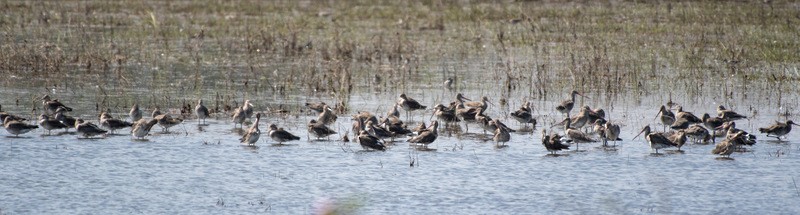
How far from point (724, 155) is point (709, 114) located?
422 cm

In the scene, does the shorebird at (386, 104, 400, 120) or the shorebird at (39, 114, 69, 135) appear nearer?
the shorebird at (39, 114, 69, 135)

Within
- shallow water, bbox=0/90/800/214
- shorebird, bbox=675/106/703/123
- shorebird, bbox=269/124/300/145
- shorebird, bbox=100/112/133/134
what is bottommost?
shallow water, bbox=0/90/800/214

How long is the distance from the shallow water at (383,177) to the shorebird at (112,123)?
18cm

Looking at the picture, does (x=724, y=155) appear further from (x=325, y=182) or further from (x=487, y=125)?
(x=325, y=182)

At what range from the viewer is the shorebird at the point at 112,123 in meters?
17.5

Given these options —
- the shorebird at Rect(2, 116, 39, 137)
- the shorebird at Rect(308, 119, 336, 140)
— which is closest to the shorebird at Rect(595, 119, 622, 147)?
the shorebird at Rect(308, 119, 336, 140)

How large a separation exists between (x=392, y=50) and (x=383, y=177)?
14.4 meters

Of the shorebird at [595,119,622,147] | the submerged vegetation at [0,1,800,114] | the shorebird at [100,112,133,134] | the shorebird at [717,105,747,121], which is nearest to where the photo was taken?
the shorebird at [595,119,622,147]

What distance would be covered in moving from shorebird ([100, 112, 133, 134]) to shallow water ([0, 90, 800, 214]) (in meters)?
0.18

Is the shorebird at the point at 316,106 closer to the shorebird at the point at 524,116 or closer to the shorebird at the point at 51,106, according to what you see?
the shorebird at the point at 524,116

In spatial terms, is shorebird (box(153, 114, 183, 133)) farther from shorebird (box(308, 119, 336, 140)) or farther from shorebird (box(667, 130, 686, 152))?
shorebird (box(667, 130, 686, 152))

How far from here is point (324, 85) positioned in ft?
75.9

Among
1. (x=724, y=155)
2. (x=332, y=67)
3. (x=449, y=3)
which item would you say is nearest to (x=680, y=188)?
(x=724, y=155)

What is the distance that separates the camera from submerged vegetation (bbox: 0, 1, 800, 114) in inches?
902
